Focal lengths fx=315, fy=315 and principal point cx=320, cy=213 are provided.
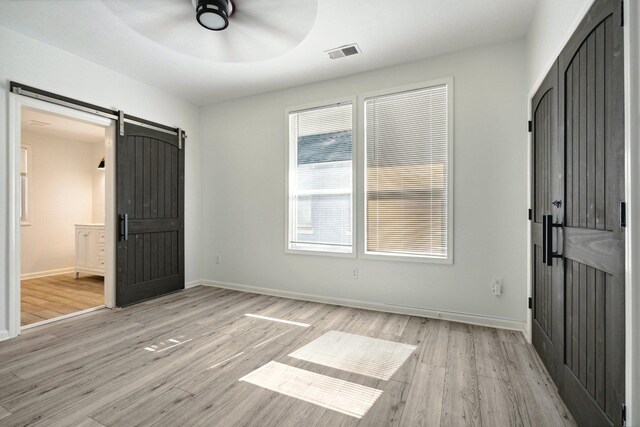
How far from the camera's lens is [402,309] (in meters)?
3.56

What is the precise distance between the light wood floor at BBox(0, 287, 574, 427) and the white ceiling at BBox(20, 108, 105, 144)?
3.42 m

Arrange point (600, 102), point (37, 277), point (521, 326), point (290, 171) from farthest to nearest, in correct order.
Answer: point (37, 277)
point (290, 171)
point (521, 326)
point (600, 102)

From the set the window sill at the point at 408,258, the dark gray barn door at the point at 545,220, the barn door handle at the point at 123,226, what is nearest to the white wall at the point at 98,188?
the barn door handle at the point at 123,226

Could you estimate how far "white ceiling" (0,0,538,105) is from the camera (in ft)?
8.48

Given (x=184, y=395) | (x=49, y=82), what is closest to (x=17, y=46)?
(x=49, y=82)

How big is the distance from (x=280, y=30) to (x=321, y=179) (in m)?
1.84

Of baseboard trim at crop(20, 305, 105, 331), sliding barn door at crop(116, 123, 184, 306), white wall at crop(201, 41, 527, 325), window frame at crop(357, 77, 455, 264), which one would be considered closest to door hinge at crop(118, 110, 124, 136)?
sliding barn door at crop(116, 123, 184, 306)

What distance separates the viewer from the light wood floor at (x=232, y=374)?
1786 mm

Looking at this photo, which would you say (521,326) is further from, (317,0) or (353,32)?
(317,0)

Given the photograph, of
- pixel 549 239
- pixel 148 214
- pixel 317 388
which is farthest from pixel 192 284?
pixel 549 239

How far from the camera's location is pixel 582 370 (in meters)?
1.63

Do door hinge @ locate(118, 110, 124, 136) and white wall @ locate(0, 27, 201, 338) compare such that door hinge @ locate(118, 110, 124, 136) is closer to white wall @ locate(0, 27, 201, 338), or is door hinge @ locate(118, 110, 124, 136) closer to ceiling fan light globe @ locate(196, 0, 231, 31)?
white wall @ locate(0, 27, 201, 338)

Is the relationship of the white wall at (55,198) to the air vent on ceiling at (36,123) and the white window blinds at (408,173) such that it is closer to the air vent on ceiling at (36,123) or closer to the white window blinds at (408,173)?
the air vent on ceiling at (36,123)

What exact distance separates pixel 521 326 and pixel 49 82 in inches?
209
